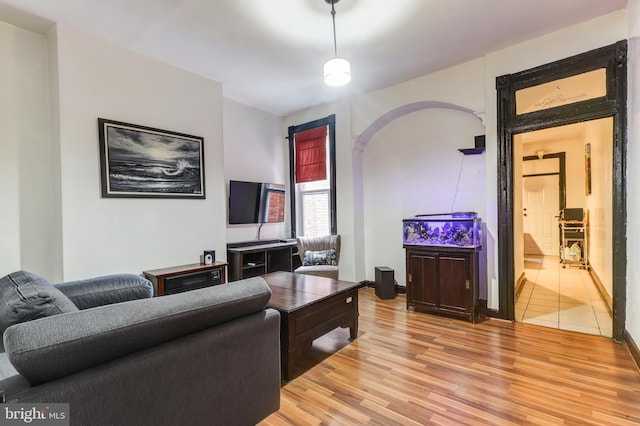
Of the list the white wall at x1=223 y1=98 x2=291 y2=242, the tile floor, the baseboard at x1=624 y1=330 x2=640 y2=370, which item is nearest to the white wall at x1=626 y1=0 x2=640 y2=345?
the baseboard at x1=624 y1=330 x2=640 y2=370

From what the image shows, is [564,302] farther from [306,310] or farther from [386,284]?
[306,310]

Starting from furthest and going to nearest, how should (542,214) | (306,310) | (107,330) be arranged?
(542,214) → (306,310) → (107,330)

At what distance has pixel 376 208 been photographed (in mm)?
4730

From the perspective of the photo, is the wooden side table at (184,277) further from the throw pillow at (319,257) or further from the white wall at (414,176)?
the white wall at (414,176)

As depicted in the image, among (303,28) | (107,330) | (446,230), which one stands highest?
(303,28)

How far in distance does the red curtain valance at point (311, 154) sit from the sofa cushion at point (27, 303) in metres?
3.97

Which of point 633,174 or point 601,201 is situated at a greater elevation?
point 633,174

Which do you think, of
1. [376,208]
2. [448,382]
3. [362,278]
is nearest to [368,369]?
[448,382]

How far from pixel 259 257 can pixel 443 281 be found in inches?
100

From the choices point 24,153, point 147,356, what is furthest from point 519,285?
point 24,153

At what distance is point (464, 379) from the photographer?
2.18m

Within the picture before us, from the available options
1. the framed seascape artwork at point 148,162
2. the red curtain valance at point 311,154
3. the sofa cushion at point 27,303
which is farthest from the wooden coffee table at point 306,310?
the red curtain valance at point 311,154

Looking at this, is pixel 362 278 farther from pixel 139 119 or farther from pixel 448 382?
pixel 139 119

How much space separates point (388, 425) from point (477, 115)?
335 centimetres
